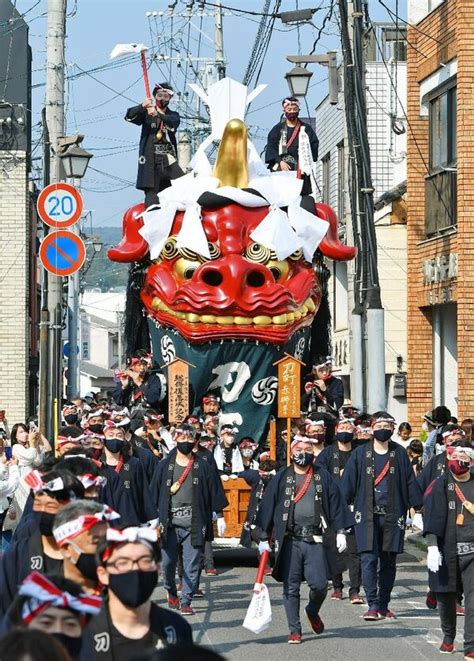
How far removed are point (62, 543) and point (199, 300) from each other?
12.5m

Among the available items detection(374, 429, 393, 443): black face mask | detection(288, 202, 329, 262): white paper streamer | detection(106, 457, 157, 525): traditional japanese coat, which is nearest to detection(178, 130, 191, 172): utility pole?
detection(288, 202, 329, 262): white paper streamer

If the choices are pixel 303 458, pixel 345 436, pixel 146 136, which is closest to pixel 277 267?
pixel 146 136

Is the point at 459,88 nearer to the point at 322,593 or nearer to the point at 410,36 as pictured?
the point at 410,36

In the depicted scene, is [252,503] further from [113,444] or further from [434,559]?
[434,559]

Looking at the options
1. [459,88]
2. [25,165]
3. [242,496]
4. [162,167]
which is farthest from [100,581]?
[25,165]

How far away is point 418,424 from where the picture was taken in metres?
27.8

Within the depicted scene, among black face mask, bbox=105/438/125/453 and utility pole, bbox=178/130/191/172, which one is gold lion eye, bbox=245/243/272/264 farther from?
utility pole, bbox=178/130/191/172

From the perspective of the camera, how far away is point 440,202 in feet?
86.1

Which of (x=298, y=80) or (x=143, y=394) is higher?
(x=298, y=80)

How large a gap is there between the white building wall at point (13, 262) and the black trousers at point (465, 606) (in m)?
24.0

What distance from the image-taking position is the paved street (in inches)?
492

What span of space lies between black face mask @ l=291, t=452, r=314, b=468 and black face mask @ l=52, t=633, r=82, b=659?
8630 mm

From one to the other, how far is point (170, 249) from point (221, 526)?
3.58 m

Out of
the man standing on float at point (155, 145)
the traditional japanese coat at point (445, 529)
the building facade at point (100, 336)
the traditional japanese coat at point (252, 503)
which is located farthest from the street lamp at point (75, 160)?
the building facade at point (100, 336)
